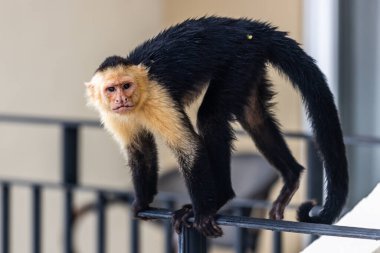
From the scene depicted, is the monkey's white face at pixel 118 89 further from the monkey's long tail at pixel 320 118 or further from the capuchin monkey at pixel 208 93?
the monkey's long tail at pixel 320 118

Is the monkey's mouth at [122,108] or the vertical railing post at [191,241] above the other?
the monkey's mouth at [122,108]

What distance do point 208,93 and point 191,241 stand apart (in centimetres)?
23

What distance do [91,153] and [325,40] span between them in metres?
1.13

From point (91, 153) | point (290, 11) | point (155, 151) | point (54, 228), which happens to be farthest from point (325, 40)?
point (155, 151)

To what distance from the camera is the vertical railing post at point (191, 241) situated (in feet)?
4.63

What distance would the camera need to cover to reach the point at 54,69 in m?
3.91

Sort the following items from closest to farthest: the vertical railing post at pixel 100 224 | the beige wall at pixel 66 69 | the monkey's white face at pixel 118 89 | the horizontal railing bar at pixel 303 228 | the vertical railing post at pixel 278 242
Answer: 1. the horizontal railing bar at pixel 303 228
2. the monkey's white face at pixel 118 89
3. the vertical railing post at pixel 278 242
4. the vertical railing post at pixel 100 224
5. the beige wall at pixel 66 69

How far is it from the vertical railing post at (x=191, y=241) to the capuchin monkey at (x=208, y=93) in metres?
0.02

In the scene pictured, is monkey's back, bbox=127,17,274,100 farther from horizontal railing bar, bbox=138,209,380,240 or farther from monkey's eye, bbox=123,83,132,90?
horizontal railing bar, bbox=138,209,380,240

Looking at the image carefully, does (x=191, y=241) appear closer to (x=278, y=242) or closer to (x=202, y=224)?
(x=202, y=224)

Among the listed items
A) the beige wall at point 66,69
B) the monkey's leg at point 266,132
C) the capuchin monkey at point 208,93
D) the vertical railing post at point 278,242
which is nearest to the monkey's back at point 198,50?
the capuchin monkey at point 208,93

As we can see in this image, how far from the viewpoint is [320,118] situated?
1.46 m

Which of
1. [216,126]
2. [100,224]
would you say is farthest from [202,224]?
[100,224]

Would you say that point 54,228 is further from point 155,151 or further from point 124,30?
point 155,151
